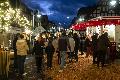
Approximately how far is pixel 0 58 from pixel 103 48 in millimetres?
7419

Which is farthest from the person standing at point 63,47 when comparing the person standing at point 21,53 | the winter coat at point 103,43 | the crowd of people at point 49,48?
the person standing at point 21,53

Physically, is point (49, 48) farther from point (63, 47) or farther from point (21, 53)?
point (21, 53)

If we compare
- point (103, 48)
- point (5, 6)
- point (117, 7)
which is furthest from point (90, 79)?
point (117, 7)

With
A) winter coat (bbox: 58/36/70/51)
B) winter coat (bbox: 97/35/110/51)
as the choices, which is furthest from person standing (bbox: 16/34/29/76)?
winter coat (bbox: 97/35/110/51)

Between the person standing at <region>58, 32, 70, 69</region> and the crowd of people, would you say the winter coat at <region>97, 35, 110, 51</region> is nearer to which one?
the crowd of people

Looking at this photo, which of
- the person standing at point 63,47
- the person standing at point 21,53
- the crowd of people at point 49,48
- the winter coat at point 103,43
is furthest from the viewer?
the winter coat at point 103,43

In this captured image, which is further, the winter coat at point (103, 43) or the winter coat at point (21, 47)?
the winter coat at point (103, 43)

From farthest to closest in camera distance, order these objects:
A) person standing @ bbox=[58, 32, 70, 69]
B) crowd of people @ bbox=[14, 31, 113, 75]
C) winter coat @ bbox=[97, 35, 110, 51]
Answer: winter coat @ bbox=[97, 35, 110, 51]
person standing @ bbox=[58, 32, 70, 69]
crowd of people @ bbox=[14, 31, 113, 75]

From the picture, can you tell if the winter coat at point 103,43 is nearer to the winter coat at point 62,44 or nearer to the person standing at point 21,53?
the winter coat at point 62,44

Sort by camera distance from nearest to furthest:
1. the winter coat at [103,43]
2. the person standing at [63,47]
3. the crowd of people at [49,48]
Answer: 1. the crowd of people at [49,48]
2. the person standing at [63,47]
3. the winter coat at [103,43]

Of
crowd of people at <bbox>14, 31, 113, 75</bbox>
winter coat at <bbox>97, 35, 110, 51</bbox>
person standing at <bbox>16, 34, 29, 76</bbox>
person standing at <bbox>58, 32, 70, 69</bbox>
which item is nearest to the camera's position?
person standing at <bbox>16, 34, 29, 76</bbox>

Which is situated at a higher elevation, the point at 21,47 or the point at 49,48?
the point at 21,47

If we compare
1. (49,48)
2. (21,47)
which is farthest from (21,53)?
(49,48)

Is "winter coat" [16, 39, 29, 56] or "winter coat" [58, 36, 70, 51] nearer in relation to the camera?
"winter coat" [16, 39, 29, 56]
